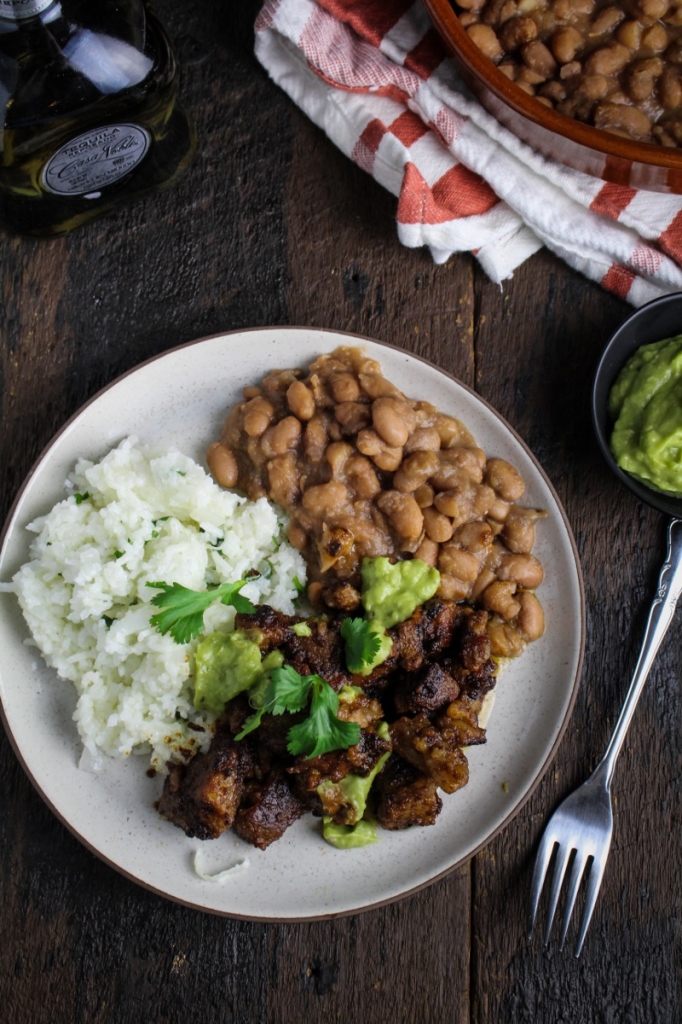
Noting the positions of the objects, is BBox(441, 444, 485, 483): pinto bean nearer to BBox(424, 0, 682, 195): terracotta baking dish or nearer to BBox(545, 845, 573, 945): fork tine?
BBox(424, 0, 682, 195): terracotta baking dish

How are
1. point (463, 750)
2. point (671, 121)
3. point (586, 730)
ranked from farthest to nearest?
point (586, 730) < point (463, 750) < point (671, 121)

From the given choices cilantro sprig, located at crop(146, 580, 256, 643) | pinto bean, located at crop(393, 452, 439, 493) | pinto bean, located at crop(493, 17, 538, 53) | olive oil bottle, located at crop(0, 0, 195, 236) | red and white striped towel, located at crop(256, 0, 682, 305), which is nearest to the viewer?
olive oil bottle, located at crop(0, 0, 195, 236)

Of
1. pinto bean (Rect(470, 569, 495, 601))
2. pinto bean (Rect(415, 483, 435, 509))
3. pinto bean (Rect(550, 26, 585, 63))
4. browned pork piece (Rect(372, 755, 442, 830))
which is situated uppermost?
pinto bean (Rect(550, 26, 585, 63))

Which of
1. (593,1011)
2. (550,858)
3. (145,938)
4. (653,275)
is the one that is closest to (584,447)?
(653,275)

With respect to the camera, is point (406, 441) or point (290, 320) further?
point (290, 320)

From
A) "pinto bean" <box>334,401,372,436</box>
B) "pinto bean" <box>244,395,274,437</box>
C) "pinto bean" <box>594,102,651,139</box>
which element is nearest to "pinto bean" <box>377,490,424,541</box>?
"pinto bean" <box>334,401,372,436</box>

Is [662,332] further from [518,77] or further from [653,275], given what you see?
[518,77]

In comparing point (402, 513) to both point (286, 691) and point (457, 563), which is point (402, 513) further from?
point (286, 691)

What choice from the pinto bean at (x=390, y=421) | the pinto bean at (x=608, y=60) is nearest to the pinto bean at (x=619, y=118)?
the pinto bean at (x=608, y=60)

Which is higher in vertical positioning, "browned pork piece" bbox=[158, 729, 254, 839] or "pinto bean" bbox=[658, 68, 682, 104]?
"pinto bean" bbox=[658, 68, 682, 104]
